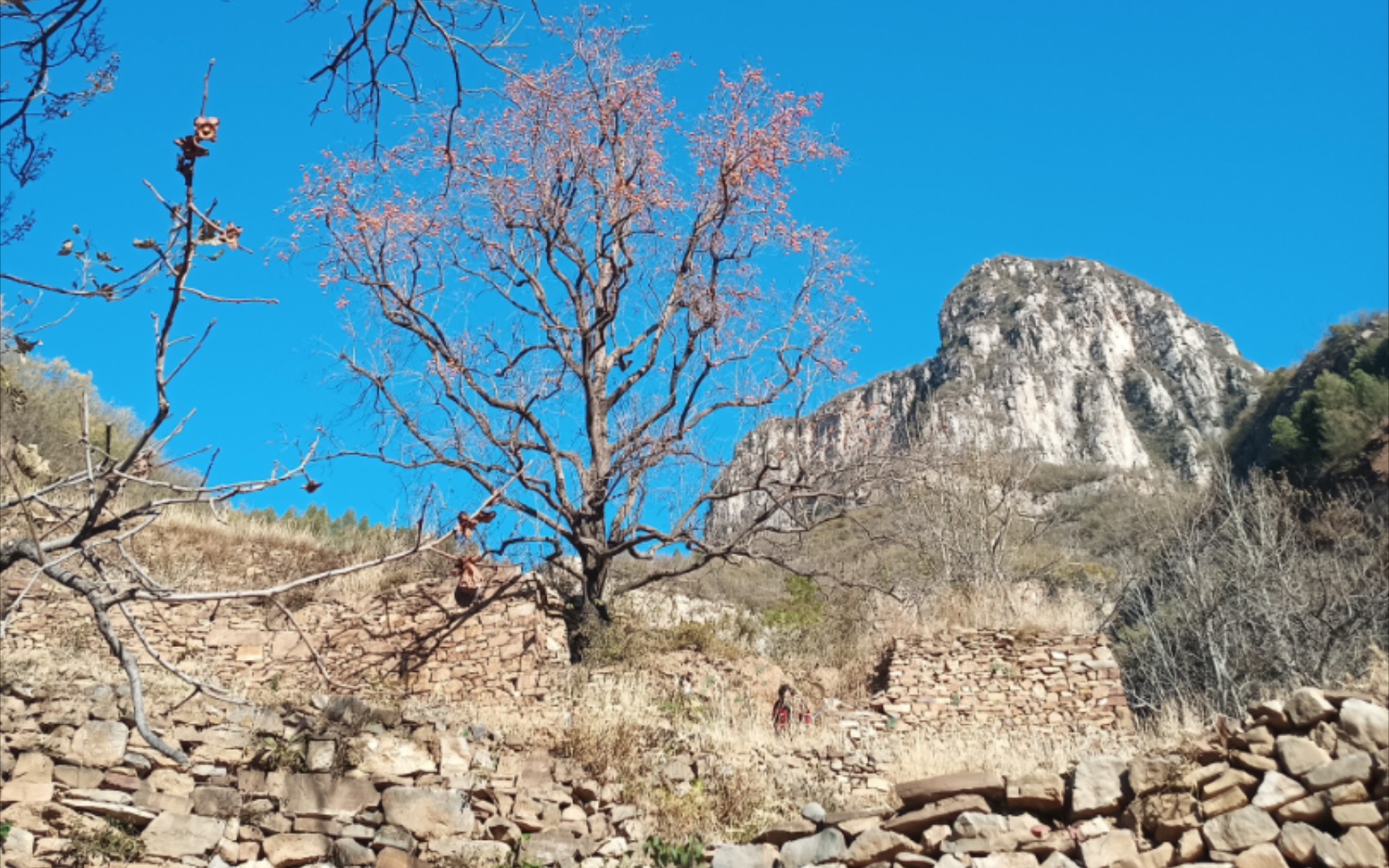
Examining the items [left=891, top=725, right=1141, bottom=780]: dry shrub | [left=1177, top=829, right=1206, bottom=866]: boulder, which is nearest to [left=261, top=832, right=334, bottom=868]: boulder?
[left=891, top=725, right=1141, bottom=780]: dry shrub

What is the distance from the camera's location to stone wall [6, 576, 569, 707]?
11258 millimetres

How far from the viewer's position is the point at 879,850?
7758mm

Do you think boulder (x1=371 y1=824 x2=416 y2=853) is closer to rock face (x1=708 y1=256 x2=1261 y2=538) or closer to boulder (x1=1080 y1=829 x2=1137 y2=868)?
boulder (x1=1080 y1=829 x2=1137 y2=868)

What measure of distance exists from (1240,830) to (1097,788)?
939mm

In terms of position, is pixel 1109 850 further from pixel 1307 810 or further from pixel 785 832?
pixel 785 832

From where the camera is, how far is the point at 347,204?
1381cm

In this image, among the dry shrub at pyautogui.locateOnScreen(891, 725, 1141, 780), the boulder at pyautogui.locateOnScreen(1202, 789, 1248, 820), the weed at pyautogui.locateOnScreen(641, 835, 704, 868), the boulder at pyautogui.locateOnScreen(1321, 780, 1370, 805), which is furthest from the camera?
the dry shrub at pyautogui.locateOnScreen(891, 725, 1141, 780)

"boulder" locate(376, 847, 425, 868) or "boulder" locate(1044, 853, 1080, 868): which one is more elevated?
"boulder" locate(376, 847, 425, 868)

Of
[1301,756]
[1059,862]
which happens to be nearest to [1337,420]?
[1301,756]

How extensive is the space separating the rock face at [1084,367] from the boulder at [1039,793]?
171 ft

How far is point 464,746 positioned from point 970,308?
78.5 meters

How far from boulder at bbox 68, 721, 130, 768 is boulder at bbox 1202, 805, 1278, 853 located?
7.18 meters

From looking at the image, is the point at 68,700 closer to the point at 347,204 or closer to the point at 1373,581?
the point at 347,204

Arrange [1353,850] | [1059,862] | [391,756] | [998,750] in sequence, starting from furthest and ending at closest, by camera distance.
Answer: [998,750]
[391,756]
[1059,862]
[1353,850]
